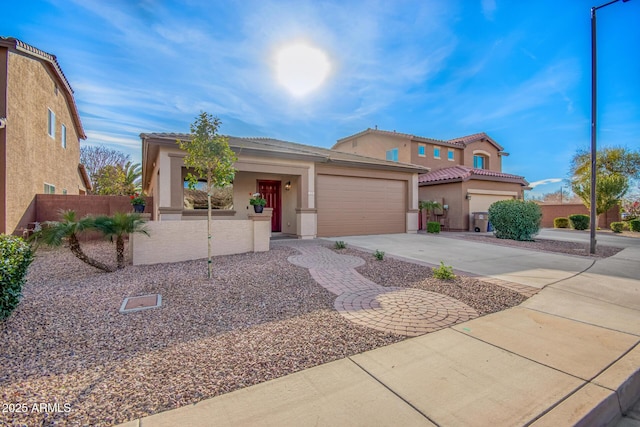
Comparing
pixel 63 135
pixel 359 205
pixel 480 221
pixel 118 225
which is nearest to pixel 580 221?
pixel 480 221

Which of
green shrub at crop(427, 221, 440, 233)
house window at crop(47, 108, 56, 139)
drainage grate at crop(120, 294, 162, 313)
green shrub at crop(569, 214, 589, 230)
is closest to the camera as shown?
drainage grate at crop(120, 294, 162, 313)

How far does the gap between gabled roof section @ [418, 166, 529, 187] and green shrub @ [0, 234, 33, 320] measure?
16.8 m

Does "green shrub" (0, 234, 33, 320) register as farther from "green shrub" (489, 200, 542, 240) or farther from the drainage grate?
"green shrub" (489, 200, 542, 240)

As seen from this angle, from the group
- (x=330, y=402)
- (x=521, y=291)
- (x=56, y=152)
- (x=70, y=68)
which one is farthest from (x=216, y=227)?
(x=70, y=68)

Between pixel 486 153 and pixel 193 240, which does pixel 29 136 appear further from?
pixel 486 153

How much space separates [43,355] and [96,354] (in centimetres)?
50

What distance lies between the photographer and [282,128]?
18000mm

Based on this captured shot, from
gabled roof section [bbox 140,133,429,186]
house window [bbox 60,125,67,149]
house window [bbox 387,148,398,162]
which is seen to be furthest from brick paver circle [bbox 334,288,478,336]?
house window [bbox 60,125,67,149]

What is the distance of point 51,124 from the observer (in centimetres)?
1244

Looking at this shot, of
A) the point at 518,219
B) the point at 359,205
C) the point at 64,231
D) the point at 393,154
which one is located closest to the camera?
the point at 64,231

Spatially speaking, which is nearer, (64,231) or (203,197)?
(64,231)

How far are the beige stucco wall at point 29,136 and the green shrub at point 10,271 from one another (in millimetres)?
7822

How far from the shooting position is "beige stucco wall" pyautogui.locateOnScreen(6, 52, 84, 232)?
29.6 feet

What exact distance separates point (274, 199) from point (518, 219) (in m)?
10.7
